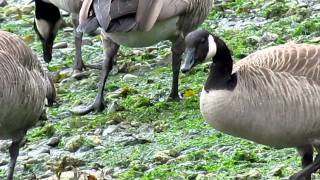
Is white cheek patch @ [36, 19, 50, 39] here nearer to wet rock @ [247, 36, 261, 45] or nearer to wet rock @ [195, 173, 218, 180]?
wet rock @ [247, 36, 261, 45]

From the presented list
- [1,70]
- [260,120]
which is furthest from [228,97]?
[1,70]

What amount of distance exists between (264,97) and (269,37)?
14.9ft

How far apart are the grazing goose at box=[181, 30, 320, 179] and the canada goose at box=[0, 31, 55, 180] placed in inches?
55.2

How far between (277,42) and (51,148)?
334 cm

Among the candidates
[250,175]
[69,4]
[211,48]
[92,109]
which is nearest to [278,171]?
[250,175]

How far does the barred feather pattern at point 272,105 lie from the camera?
732 cm

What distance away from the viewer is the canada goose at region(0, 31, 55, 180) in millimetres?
7938

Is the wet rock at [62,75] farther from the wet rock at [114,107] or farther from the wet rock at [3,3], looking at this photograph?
the wet rock at [3,3]

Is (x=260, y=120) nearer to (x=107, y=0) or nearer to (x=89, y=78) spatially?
(x=107, y=0)

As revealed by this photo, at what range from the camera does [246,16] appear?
1321cm

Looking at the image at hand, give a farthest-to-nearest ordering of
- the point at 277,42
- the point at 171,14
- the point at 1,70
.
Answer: the point at 277,42
the point at 171,14
the point at 1,70

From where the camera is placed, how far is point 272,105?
7.34 meters

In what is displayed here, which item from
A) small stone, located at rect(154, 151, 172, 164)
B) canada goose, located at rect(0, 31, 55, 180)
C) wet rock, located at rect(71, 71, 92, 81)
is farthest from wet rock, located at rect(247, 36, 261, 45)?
canada goose, located at rect(0, 31, 55, 180)

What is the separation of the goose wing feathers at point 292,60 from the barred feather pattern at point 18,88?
1.63m
